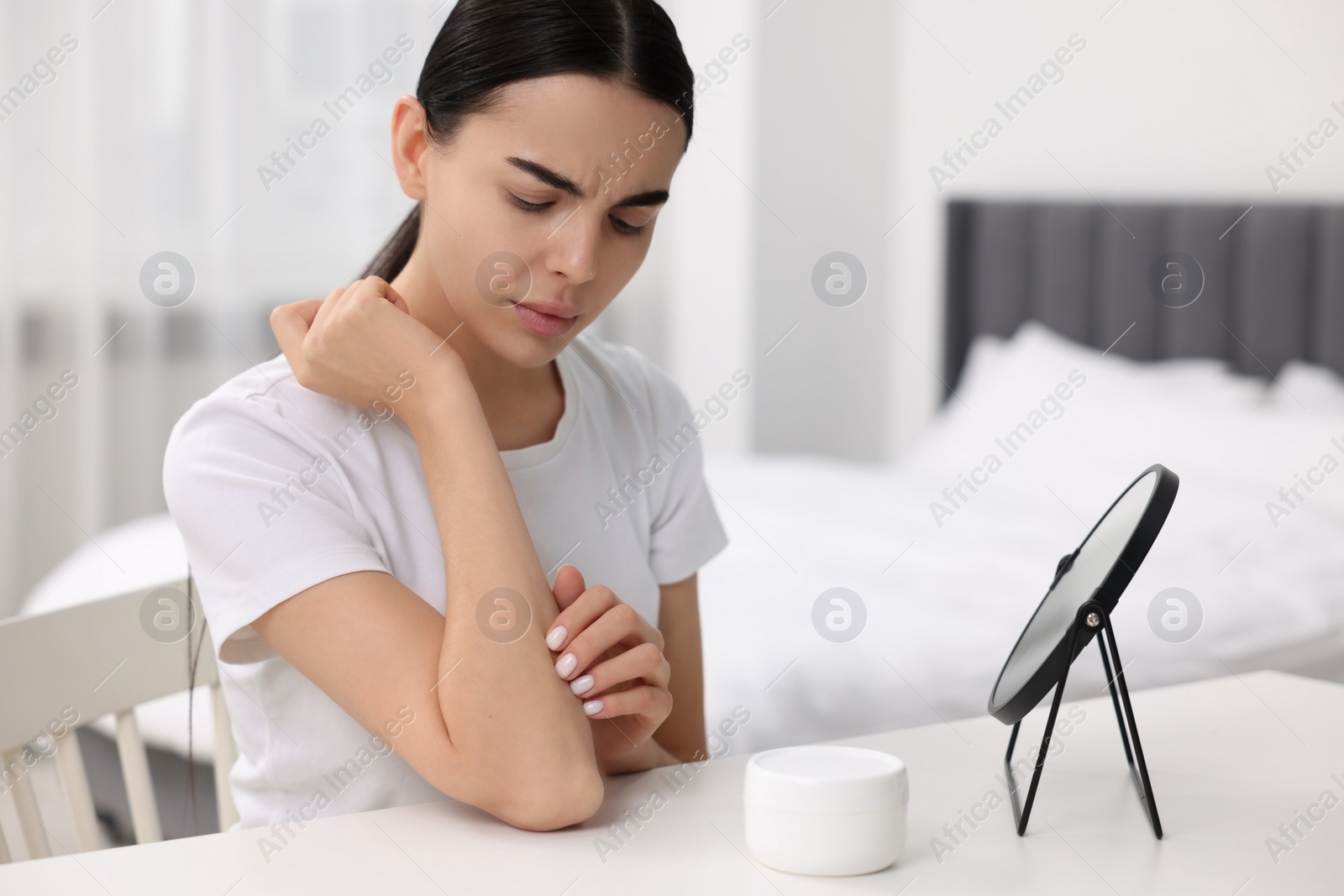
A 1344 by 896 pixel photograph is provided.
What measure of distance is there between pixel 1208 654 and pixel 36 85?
9.10ft

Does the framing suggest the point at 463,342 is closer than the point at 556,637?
No

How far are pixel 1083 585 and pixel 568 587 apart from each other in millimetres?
367

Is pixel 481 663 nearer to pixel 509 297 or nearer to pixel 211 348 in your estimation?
pixel 509 297

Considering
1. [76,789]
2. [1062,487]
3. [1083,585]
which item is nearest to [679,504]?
[1083,585]

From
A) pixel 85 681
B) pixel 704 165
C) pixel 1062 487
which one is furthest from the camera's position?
pixel 704 165

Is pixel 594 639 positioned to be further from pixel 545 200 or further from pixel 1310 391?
pixel 1310 391

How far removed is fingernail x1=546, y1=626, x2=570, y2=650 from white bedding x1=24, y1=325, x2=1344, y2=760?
82 cm

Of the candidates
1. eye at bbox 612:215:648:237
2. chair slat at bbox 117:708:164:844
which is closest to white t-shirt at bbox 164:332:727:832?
chair slat at bbox 117:708:164:844

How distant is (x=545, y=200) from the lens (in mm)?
974

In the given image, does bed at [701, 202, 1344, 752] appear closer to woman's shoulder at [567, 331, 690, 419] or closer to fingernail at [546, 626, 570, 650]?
woman's shoulder at [567, 331, 690, 419]

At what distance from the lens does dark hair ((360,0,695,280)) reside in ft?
3.19

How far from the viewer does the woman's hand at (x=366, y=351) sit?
0.95 meters

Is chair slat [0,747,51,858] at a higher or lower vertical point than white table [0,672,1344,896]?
lower

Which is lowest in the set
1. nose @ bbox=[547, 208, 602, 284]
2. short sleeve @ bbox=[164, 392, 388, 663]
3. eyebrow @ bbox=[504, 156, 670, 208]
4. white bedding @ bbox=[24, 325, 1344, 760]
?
white bedding @ bbox=[24, 325, 1344, 760]
